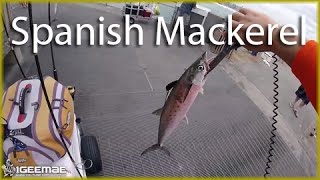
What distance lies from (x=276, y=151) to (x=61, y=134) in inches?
173

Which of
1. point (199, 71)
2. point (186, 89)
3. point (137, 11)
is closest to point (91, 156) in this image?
point (186, 89)

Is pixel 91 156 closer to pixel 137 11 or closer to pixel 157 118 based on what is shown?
A: pixel 157 118

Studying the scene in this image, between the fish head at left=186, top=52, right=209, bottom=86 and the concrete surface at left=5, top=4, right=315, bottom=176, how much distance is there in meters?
3.21

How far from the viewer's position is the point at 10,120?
2.96 metres

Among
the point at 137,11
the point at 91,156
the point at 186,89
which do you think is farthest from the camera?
the point at 137,11

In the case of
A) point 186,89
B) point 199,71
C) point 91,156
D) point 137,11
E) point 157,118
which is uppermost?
point 199,71

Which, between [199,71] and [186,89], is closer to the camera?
[199,71]

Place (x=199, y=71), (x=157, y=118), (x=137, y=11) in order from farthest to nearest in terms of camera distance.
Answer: (x=137, y=11)
(x=157, y=118)
(x=199, y=71)

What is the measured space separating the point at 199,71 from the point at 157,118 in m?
4.13

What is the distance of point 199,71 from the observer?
1.94 metres

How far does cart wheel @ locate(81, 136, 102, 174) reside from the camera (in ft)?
14.5

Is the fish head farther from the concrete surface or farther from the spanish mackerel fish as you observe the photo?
the concrete surface

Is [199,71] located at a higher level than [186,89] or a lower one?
higher

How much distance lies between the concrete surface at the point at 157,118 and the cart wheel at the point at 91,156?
23cm
